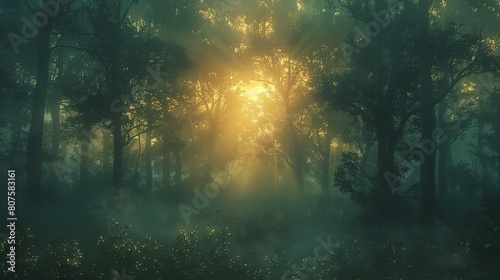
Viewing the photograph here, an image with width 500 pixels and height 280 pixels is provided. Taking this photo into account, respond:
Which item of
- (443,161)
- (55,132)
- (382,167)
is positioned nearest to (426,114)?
(382,167)

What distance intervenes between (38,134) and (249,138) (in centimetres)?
1741

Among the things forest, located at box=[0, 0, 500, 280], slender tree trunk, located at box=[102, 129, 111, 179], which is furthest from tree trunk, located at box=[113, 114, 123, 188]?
slender tree trunk, located at box=[102, 129, 111, 179]

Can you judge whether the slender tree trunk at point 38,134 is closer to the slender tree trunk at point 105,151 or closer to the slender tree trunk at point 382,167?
the slender tree trunk at point 105,151

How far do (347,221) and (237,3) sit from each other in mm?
19254

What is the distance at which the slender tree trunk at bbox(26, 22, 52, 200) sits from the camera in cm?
2567

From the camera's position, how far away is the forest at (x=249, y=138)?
1550 centimetres

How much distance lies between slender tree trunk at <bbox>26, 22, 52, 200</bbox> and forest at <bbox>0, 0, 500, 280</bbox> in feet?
0.24

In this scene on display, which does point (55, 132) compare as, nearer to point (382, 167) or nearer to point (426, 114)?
point (382, 167)

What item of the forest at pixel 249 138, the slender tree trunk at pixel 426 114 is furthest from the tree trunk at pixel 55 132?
the slender tree trunk at pixel 426 114

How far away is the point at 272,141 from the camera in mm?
35750

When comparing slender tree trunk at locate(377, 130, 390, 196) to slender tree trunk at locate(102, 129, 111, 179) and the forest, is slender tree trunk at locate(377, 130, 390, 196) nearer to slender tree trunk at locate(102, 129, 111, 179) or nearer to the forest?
the forest

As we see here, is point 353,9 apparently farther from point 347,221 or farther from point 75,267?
point 75,267

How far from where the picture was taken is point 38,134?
1031 inches

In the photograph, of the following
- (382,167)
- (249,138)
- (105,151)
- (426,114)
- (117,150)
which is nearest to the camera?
(426,114)
